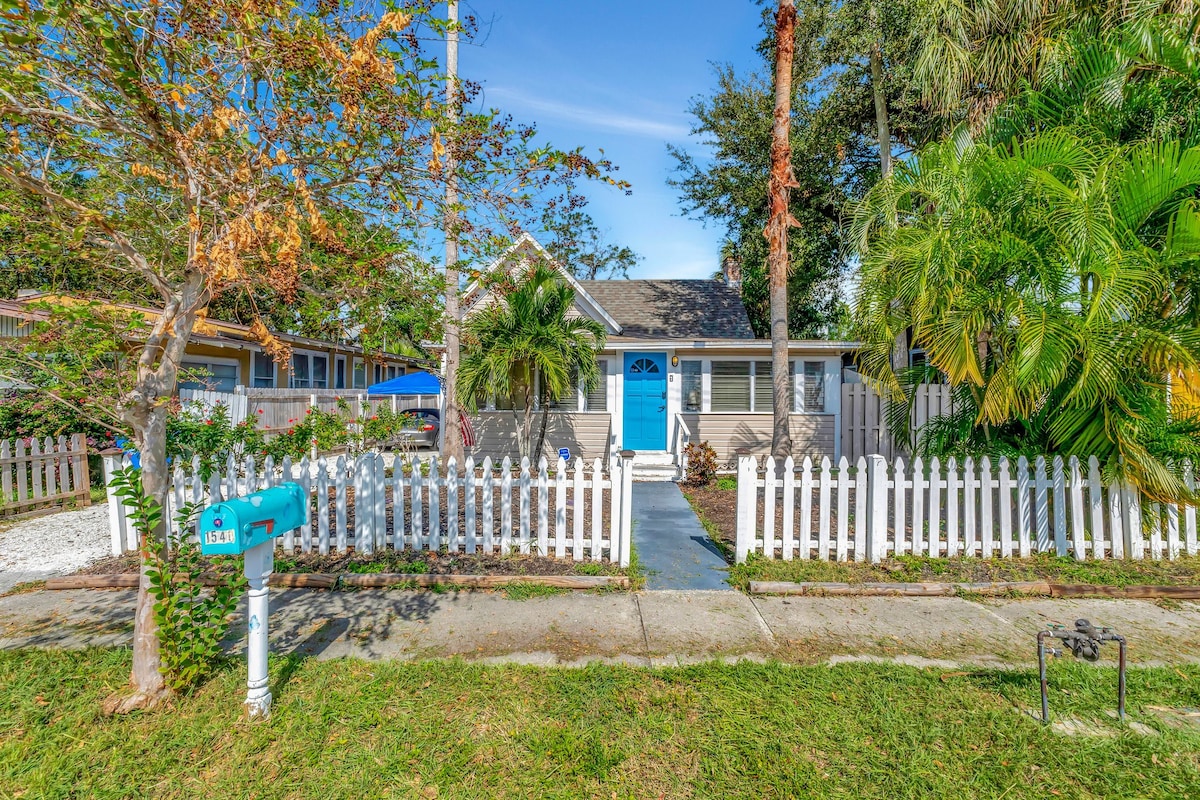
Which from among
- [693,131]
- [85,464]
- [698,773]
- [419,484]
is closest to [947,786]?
[698,773]

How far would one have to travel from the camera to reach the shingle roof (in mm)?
13805

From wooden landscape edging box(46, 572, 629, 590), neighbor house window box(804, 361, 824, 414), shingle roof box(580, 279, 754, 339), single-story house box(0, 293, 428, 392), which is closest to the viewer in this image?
wooden landscape edging box(46, 572, 629, 590)

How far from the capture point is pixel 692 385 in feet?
41.3

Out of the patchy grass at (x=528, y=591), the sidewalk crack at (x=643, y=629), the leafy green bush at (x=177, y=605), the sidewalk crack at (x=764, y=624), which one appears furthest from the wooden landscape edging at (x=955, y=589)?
the leafy green bush at (x=177, y=605)

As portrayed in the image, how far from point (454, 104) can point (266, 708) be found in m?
3.78

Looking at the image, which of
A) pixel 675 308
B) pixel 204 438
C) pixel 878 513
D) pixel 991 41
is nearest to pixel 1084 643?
pixel 878 513

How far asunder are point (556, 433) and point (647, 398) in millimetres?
2287

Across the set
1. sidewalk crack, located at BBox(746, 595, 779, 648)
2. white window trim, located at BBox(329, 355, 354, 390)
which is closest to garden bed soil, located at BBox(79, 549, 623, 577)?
sidewalk crack, located at BBox(746, 595, 779, 648)

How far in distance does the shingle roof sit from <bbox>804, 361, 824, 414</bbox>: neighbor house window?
2044 mm

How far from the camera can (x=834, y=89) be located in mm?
12969

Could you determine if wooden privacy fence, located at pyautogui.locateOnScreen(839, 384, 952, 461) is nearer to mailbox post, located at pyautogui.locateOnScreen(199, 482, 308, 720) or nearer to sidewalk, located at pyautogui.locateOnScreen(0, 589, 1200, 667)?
sidewalk, located at pyautogui.locateOnScreen(0, 589, 1200, 667)

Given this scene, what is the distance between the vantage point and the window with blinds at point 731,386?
41.0ft

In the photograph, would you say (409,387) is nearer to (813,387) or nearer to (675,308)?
(675,308)

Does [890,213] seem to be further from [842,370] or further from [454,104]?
[842,370]
